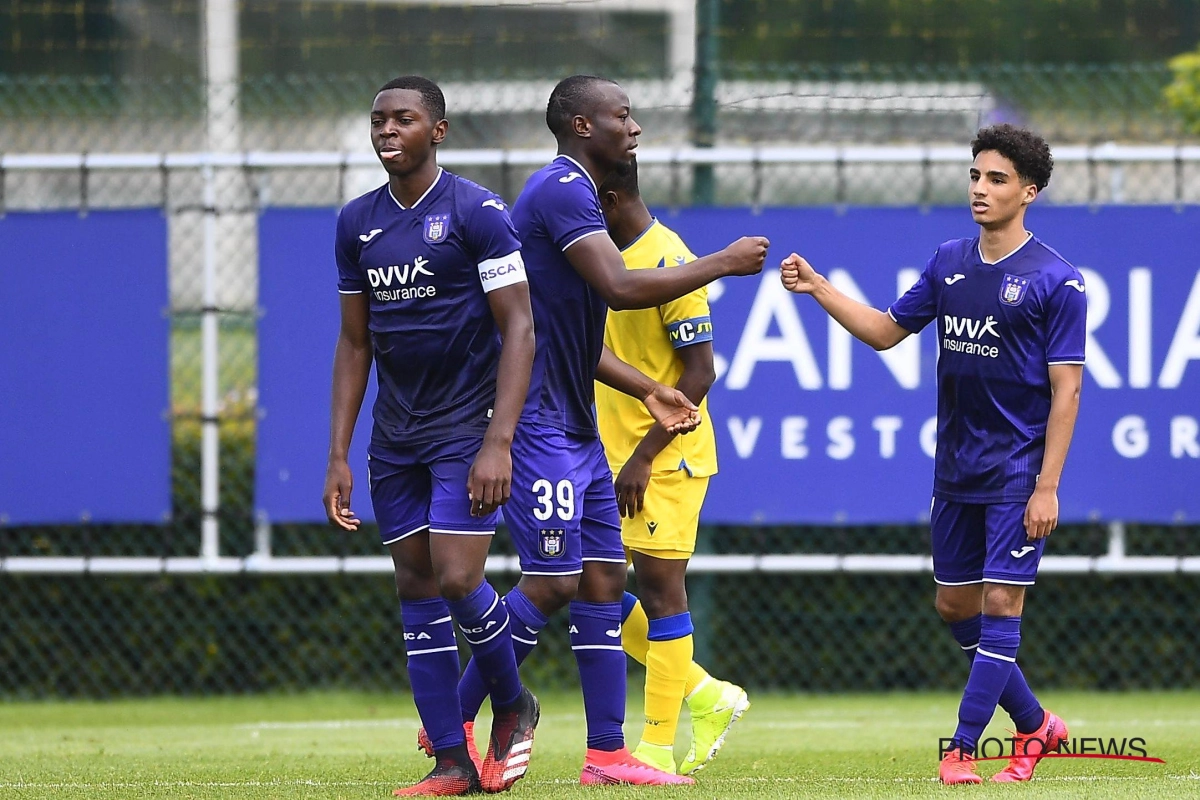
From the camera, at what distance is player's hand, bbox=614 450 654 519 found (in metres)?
5.29

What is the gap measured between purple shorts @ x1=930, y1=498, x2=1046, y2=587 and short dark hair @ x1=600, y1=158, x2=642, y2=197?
137 centimetres

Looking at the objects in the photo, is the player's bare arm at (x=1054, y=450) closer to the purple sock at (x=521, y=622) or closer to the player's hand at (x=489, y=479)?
the purple sock at (x=521, y=622)

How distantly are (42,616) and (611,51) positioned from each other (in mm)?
4034

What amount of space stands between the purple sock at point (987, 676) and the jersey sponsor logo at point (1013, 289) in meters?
0.94

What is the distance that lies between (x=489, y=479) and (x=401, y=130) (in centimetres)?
100

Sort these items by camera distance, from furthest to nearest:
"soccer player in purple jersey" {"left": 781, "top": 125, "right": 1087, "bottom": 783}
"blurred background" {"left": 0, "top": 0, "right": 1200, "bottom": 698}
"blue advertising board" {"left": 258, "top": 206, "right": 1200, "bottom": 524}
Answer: "blurred background" {"left": 0, "top": 0, "right": 1200, "bottom": 698} < "blue advertising board" {"left": 258, "top": 206, "right": 1200, "bottom": 524} < "soccer player in purple jersey" {"left": 781, "top": 125, "right": 1087, "bottom": 783}

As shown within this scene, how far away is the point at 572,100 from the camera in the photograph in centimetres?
506

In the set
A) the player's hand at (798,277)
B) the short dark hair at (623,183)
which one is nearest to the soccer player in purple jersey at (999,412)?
the player's hand at (798,277)

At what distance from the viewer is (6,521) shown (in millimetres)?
7949

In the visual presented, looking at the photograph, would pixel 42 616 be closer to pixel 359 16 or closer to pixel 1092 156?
pixel 359 16

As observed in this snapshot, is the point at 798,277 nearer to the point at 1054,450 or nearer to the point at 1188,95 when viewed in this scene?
the point at 1054,450

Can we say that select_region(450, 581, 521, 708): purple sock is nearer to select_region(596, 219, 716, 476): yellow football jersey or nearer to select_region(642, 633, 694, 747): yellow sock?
select_region(642, 633, 694, 747): yellow sock

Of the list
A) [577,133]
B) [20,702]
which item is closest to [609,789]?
[577,133]

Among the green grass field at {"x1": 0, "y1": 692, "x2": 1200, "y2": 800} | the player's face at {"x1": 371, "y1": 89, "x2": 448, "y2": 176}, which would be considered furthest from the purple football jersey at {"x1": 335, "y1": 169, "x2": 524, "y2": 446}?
the green grass field at {"x1": 0, "y1": 692, "x2": 1200, "y2": 800}
